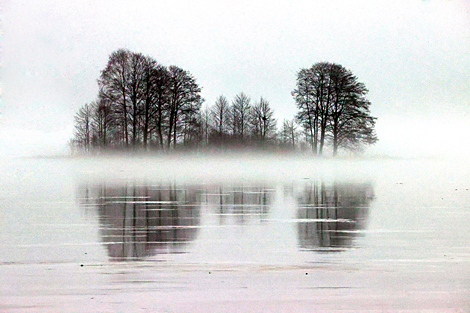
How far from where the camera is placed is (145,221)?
9703mm

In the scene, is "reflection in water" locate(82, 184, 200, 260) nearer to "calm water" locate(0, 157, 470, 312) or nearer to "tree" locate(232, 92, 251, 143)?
"calm water" locate(0, 157, 470, 312)

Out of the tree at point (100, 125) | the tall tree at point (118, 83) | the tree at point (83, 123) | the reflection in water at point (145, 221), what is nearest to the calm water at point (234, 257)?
the reflection in water at point (145, 221)

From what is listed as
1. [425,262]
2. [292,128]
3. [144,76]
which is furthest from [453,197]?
[292,128]

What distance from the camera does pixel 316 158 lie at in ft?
168

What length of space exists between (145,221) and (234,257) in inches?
128

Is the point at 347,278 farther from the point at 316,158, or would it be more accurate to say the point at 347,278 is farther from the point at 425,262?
the point at 316,158

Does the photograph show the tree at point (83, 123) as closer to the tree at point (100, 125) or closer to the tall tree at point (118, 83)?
the tree at point (100, 125)

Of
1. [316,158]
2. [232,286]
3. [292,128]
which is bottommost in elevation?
[232,286]

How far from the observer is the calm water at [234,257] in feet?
16.9

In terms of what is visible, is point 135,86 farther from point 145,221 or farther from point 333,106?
point 145,221

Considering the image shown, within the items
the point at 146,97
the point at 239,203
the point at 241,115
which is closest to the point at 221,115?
the point at 241,115

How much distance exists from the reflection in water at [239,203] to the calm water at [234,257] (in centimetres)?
5

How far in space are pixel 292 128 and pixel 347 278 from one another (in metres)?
61.1

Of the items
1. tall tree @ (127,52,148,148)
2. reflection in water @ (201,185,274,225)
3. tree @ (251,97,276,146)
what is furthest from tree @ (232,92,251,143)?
reflection in water @ (201,185,274,225)
